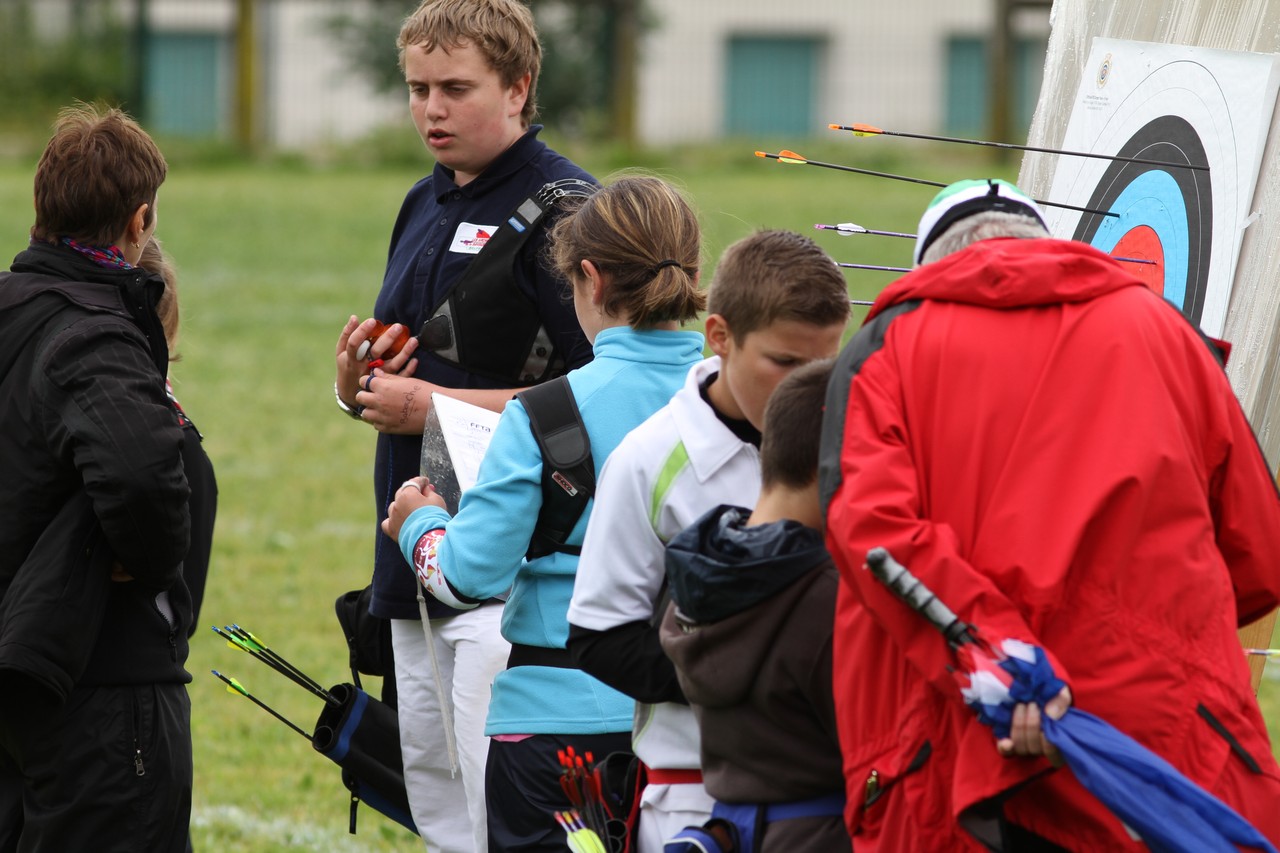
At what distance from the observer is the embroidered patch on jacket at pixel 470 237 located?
10.9 ft

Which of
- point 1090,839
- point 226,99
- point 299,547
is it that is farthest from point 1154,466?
point 226,99

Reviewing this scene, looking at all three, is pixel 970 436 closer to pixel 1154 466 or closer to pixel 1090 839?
pixel 1154 466

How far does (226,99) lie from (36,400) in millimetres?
22861

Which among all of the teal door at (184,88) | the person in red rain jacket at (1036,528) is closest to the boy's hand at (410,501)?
the person in red rain jacket at (1036,528)

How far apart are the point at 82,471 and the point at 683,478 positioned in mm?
1138

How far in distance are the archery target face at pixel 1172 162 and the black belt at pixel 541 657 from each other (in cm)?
122

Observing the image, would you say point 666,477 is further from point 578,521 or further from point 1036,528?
point 1036,528

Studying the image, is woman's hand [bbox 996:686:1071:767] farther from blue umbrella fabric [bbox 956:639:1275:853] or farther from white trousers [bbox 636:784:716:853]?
white trousers [bbox 636:784:716:853]

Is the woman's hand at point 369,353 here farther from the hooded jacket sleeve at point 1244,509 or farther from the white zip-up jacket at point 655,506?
the hooded jacket sleeve at point 1244,509

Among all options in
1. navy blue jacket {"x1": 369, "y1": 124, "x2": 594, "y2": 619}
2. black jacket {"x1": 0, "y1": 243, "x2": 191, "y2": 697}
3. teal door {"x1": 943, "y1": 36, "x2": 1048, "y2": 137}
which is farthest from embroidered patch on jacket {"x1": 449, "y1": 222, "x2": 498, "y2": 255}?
teal door {"x1": 943, "y1": 36, "x2": 1048, "y2": 137}

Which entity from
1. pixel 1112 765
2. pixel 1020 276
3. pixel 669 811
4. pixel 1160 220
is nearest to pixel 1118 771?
pixel 1112 765

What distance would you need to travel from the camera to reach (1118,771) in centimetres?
189

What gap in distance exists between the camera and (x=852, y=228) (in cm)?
279

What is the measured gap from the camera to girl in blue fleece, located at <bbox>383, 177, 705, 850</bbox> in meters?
2.68
